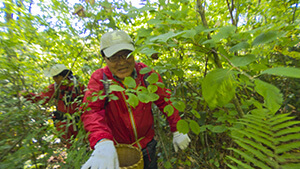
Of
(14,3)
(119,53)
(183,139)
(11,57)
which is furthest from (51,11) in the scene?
(183,139)

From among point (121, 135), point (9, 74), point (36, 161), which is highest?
point (9, 74)

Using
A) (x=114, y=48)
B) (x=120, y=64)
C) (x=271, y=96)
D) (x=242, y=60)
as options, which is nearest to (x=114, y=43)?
(x=114, y=48)

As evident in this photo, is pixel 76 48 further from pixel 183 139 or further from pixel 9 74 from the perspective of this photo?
pixel 183 139

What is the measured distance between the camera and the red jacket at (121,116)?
1.46 m

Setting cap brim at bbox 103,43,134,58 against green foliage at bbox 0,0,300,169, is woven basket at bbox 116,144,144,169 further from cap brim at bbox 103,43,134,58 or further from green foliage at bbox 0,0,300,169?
cap brim at bbox 103,43,134,58

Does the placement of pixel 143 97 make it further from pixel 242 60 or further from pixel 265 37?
pixel 265 37

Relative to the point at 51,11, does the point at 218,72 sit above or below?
below

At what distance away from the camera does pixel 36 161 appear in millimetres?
1091

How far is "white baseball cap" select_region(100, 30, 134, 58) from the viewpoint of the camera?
1606 millimetres

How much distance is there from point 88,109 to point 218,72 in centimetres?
128

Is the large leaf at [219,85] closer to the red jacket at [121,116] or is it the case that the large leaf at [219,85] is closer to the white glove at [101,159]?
the red jacket at [121,116]

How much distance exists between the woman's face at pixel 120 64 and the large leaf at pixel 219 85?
124cm

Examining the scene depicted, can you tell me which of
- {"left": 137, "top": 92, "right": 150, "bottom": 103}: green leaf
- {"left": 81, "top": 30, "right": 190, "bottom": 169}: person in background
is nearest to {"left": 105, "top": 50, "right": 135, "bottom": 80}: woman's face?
{"left": 81, "top": 30, "right": 190, "bottom": 169}: person in background

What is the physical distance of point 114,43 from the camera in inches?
65.3
